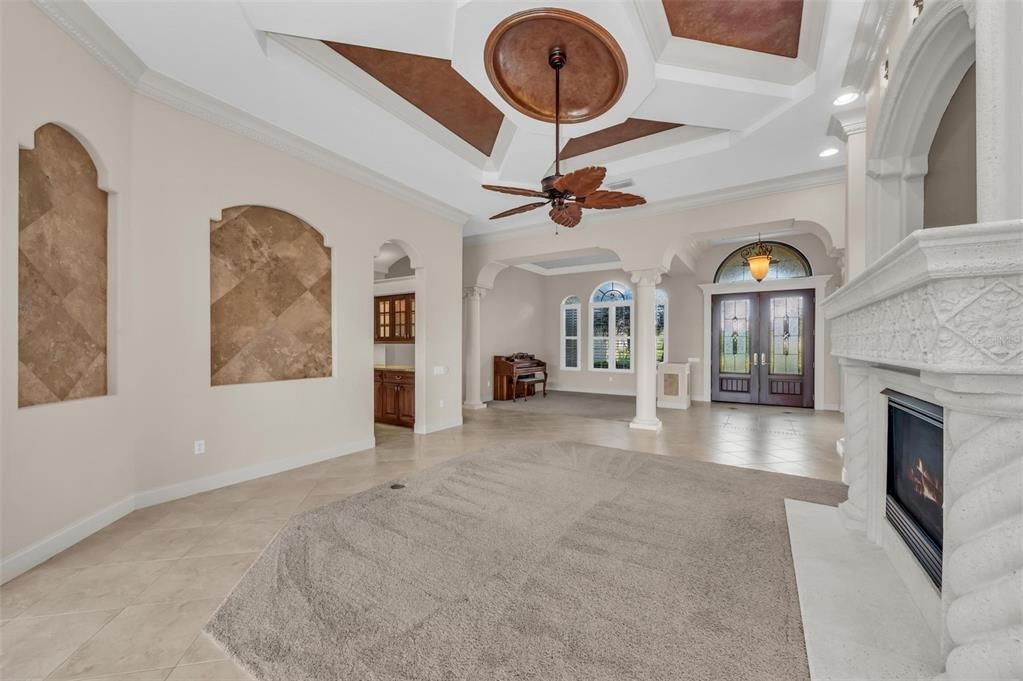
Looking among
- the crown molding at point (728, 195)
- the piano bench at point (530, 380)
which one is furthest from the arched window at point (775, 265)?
the piano bench at point (530, 380)

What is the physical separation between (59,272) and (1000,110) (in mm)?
4446

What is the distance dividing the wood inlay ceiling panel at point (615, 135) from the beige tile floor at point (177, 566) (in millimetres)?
3479

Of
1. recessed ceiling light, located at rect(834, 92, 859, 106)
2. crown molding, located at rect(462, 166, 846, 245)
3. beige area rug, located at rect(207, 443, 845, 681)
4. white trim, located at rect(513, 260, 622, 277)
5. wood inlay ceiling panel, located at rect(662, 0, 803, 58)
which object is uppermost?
wood inlay ceiling panel, located at rect(662, 0, 803, 58)

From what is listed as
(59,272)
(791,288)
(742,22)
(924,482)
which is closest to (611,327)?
(791,288)

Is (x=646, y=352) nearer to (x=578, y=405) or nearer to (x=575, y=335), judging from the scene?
(x=578, y=405)

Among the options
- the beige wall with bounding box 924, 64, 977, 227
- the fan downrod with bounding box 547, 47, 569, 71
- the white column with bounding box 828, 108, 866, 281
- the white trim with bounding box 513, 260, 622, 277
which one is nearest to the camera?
the beige wall with bounding box 924, 64, 977, 227

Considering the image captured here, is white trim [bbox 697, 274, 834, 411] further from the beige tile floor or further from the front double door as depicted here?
the beige tile floor

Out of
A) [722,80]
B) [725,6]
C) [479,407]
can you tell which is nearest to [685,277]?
[479,407]

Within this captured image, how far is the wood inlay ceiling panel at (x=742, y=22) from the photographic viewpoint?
261cm

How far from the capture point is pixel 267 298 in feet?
13.0

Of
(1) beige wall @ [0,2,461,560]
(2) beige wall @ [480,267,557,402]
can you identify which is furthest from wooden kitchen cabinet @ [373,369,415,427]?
(2) beige wall @ [480,267,557,402]

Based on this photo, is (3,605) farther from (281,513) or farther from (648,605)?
(648,605)

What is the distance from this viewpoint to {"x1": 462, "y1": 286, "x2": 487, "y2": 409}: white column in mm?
8071

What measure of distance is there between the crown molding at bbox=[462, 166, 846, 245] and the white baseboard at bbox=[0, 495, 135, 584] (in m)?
5.80
